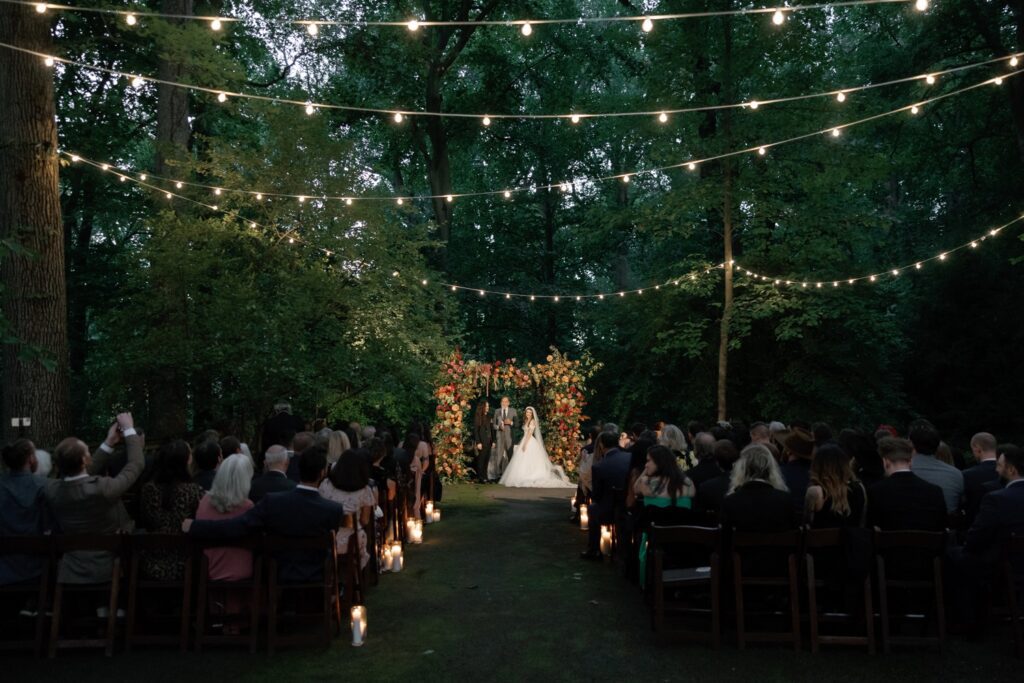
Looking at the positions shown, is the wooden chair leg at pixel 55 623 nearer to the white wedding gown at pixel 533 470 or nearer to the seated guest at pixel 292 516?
the seated guest at pixel 292 516

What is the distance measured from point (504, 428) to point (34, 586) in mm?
12293

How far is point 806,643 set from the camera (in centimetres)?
557

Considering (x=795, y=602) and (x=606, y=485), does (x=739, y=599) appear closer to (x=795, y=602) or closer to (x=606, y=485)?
(x=795, y=602)

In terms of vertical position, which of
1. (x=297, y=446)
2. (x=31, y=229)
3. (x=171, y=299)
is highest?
(x=31, y=229)

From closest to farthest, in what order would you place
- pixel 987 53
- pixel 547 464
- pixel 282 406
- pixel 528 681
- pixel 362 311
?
pixel 528 681
pixel 282 406
pixel 362 311
pixel 547 464
pixel 987 53

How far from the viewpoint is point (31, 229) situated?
372 inches

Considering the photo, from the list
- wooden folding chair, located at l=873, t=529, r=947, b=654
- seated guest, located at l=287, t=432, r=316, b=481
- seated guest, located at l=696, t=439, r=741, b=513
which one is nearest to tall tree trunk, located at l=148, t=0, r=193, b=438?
seated guest, located at l=287, t=432, r=316, b=481

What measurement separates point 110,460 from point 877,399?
15.2 meters

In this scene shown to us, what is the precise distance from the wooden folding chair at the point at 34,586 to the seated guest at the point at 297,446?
212 cm

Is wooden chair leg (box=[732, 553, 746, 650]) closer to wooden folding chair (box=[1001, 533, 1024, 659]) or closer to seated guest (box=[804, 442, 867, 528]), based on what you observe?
seated guest (box=[804, 442, 867, 528])

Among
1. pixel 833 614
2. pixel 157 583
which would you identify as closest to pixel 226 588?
pixel 157 583

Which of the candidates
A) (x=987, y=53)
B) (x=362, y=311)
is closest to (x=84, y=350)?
(x=362, y=311)

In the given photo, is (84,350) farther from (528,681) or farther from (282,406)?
(528,681)

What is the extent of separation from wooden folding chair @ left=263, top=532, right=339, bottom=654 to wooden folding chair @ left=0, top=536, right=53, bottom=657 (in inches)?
53.4
